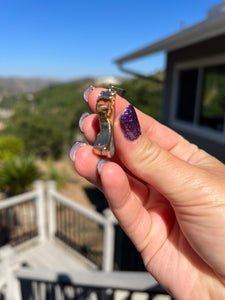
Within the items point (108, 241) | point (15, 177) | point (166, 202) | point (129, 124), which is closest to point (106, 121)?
point (129, 124)

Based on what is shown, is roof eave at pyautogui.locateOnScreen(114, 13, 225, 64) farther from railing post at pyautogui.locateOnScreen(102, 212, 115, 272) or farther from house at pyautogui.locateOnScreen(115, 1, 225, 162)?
railing post at pyautogui.locateOnScreen(102, 212, 115, 272)

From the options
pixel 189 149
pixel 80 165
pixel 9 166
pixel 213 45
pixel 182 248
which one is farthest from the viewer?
pixel 9 166

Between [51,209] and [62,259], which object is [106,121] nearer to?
[62,259]

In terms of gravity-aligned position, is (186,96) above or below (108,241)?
above

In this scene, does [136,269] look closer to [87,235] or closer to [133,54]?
[87,235]

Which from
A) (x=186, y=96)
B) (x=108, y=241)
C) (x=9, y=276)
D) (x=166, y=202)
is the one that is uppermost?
(x=186, y=96)

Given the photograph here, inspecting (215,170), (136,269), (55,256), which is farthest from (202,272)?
(55,256)

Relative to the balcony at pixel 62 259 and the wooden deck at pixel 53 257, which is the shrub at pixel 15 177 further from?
the wooden deck at pixel 53 257
